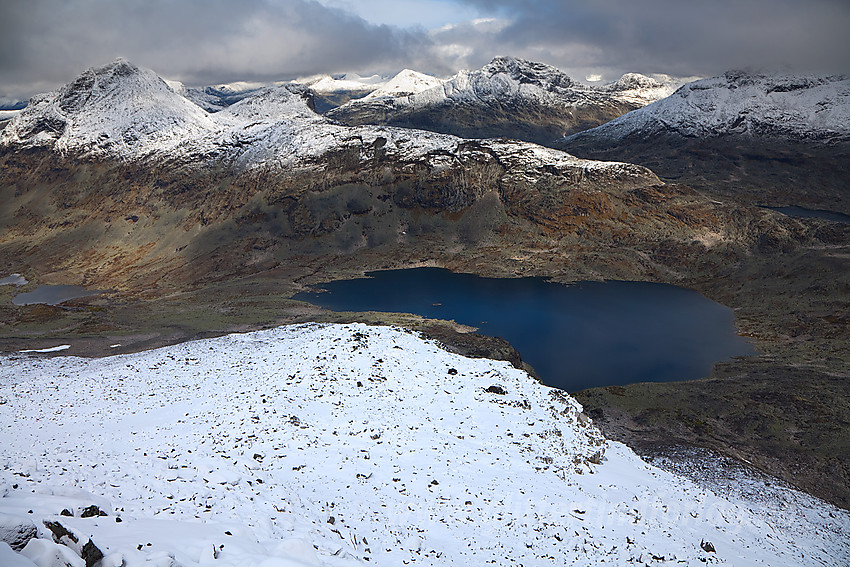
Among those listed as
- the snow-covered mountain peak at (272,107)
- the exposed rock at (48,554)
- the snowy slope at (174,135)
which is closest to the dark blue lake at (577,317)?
the snowy slope at (174,135)

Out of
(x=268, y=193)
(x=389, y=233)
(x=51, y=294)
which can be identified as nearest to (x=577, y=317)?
(x=389, y=233)

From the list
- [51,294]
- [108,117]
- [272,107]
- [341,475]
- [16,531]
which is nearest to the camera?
[16,531]

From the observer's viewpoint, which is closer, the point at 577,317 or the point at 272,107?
the point at 577,317

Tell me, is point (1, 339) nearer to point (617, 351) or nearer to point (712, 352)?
point (617, 351)

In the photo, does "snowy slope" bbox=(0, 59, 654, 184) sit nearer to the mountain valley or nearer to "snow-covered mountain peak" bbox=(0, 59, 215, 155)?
"snow-covered mountain peak" bbox=(0, 59, 215, 155)

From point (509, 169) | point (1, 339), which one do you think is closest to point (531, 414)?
point (1, 339)

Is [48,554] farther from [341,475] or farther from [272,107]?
[272,107]
